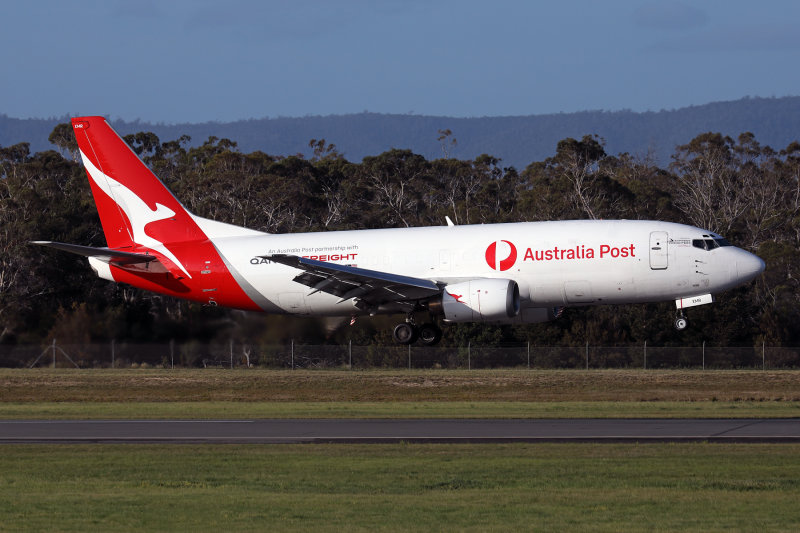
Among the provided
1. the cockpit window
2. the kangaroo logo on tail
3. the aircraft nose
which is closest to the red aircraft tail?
the kangaroo logo on tail

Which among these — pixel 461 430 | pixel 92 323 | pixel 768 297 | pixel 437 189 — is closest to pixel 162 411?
pixel 92 323

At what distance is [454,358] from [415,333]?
56.2 feet

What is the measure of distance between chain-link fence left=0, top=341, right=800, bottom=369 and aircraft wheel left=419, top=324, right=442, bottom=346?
10494mm

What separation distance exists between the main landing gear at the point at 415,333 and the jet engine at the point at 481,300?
1778mm

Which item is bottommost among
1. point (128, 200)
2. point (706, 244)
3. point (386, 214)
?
point (706, 244)

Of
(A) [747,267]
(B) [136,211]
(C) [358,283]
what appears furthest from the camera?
(B) [136,211]

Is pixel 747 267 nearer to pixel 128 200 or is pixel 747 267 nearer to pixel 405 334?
pixel 405 334

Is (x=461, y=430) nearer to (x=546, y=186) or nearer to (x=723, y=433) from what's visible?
(x=723, y=433)

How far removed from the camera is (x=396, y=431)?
27531 millimetres

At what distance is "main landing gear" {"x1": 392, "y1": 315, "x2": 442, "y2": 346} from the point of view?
39375 mm
